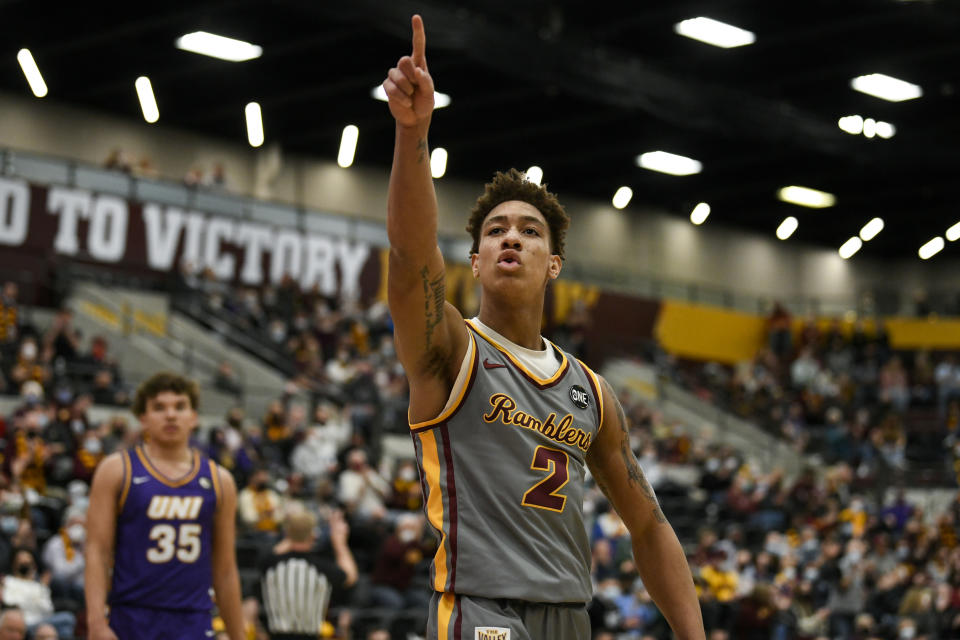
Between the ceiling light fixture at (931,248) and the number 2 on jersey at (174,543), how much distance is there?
117ft

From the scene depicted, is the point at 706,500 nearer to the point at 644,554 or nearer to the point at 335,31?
the point at 335,31

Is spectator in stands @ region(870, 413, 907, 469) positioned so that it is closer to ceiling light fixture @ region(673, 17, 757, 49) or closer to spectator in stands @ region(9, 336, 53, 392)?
ceiling light fixture @ region(673, 17, 757, 49)

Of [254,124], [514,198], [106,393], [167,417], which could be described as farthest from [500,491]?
[254,124]

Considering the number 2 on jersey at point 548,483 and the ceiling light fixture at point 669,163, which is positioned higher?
the ceiling light fixture at point 669,163

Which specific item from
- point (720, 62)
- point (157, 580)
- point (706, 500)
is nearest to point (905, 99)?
point (720, 62)

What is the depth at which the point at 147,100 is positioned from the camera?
1079 inches

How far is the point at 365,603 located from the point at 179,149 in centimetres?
1736

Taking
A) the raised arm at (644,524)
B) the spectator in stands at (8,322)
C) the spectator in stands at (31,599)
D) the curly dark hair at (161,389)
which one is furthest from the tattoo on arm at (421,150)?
the spectator in stands at (8,322)

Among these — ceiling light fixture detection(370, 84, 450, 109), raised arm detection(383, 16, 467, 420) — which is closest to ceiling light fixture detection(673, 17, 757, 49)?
ceiling light fixture detection(370, 84, 450, 109)

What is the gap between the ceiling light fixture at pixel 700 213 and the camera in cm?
3606

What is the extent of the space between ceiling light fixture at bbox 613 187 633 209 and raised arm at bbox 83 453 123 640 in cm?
2895

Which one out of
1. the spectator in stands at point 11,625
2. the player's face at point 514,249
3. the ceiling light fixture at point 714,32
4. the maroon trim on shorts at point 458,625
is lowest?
the spectator in stands at point 11,625

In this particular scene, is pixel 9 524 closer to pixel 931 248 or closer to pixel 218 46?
pixel 218 46

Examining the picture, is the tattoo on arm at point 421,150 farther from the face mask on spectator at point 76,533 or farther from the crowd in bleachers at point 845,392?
the crowd in bleachers at point 845,392
